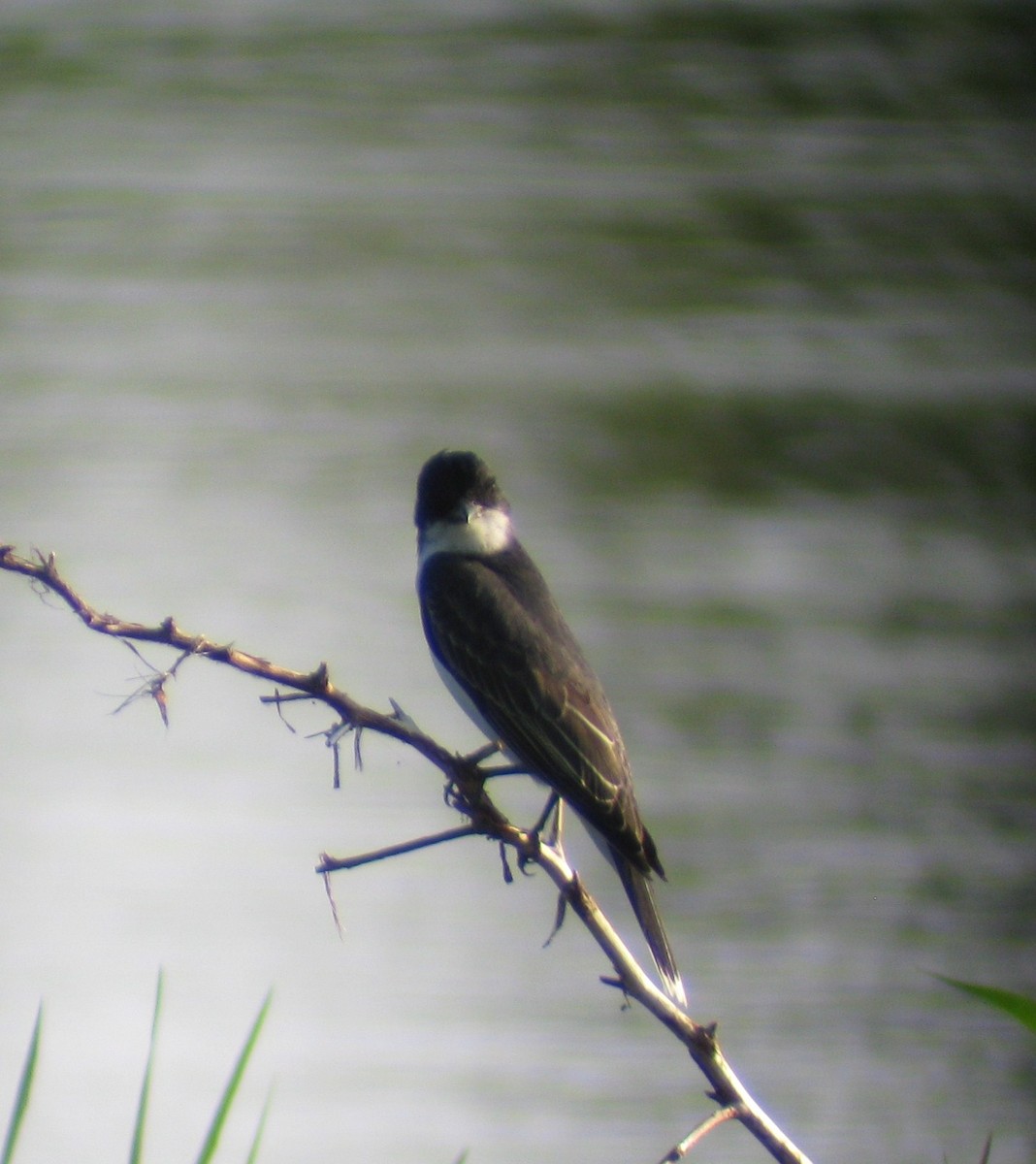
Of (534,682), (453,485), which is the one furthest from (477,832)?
(453,485)

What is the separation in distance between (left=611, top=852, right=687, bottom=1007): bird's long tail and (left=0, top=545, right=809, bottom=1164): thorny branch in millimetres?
389

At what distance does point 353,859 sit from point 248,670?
13 centimetres

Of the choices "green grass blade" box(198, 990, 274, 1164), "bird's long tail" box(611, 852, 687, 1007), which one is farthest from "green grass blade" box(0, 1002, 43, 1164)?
"bird's long tail" box(611, 852, 687, 1007)

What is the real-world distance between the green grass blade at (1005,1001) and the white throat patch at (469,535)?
117cm

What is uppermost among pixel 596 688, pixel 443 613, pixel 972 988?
pixel 443 613

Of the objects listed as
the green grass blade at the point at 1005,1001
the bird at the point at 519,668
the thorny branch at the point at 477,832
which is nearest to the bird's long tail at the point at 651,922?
the bird at the point at 519,668

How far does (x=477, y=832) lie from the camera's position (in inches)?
35.1

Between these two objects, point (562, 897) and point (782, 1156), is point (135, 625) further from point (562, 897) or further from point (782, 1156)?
point (782, 1156)

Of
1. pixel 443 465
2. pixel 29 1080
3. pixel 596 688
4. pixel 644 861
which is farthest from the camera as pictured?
pixel 443 465

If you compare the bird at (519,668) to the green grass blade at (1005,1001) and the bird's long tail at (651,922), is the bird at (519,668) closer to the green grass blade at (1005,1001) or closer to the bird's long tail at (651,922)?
the bird's long tail at (651,922)

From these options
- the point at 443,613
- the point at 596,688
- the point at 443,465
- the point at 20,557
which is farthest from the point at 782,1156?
the point at 443,465

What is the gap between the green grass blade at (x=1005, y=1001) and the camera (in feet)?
1.99

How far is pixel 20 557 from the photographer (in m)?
0.80

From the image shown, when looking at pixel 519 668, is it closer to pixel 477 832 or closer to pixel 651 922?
pixel 651 922
